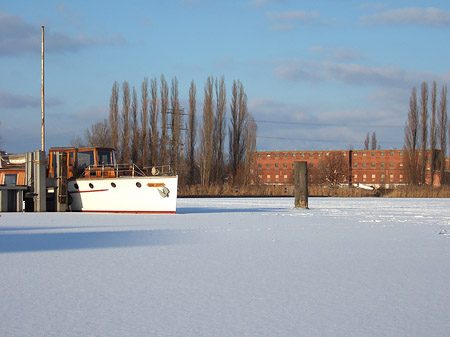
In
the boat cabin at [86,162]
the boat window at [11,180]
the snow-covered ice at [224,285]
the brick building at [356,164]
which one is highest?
the brick building at [356,164]

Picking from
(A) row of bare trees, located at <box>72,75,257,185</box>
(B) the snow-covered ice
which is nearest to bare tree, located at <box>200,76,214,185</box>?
(A) row of bare trees, located at <box>72,75,257,185</box>

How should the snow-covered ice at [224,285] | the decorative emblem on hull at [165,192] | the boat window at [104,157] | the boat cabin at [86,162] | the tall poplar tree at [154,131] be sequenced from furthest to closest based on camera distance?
the tall poplar tree at [154,131]
the boat window at [104,157]
the boat cabin at [86,162]
the decorative emblem on hull at [165,192]
the snow-covered ice at [224,285]

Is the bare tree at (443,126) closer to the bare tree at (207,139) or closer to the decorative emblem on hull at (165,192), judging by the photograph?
the bare tree at (207,139)

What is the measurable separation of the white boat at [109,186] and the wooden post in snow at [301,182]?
15.2 ft

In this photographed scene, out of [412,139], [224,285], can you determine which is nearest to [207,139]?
[412,139]

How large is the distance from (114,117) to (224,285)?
4265cm

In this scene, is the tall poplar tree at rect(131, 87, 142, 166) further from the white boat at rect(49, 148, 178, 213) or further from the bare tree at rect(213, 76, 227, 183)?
the white boat at rect(49, 148, 178, 213)

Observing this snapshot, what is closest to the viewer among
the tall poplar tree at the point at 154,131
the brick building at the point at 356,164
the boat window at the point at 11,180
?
the boat window at the point at 11,180

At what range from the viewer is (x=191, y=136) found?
4675 cm

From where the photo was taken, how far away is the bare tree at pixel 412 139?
4803cm

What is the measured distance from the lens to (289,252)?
848 centimetres

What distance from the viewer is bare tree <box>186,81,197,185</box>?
45500 mm

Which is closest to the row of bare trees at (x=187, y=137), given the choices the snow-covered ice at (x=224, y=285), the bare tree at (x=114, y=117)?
the bare tree at (x=114, y=117)

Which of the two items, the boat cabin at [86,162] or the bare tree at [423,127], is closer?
the boat cabin at [86,162]
